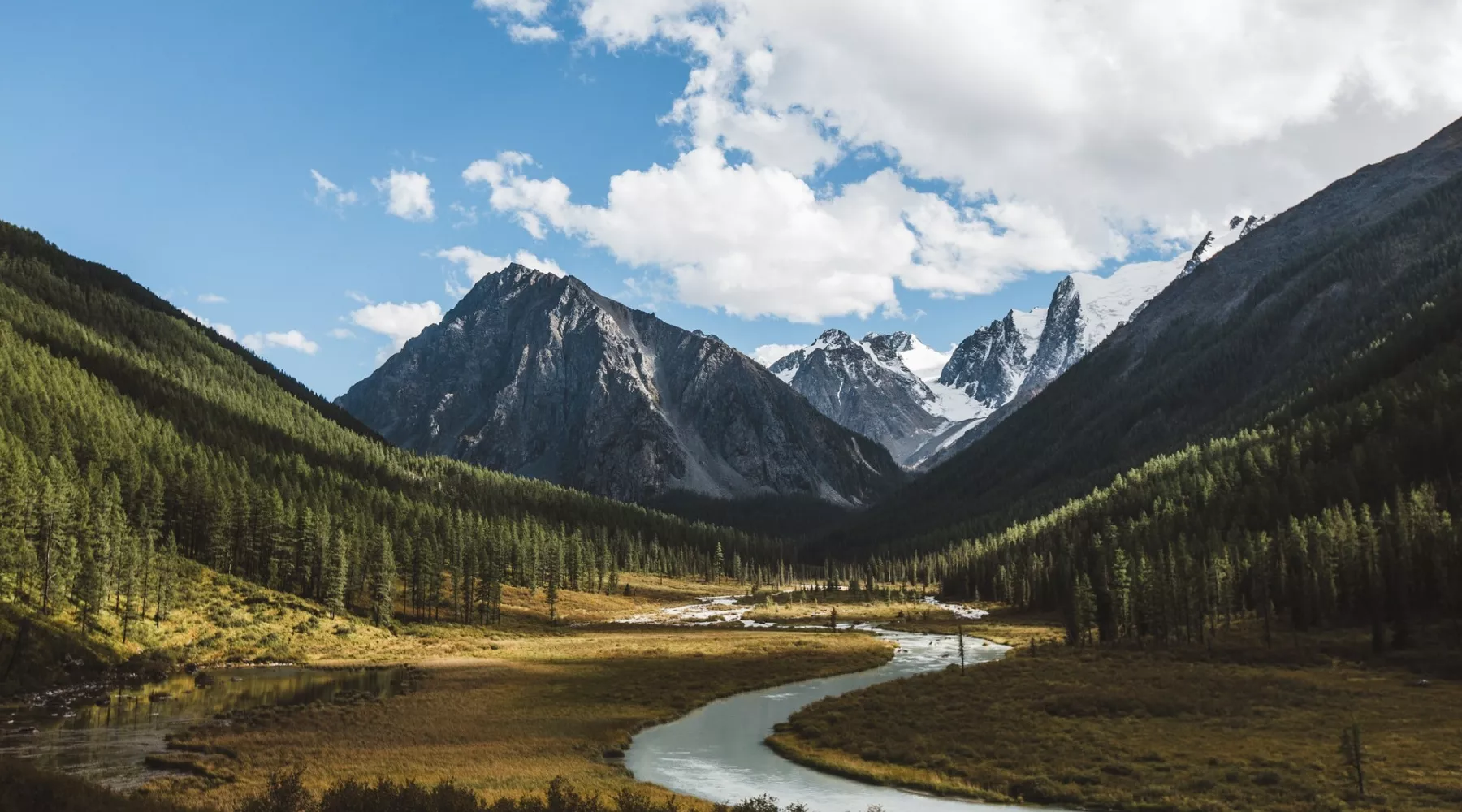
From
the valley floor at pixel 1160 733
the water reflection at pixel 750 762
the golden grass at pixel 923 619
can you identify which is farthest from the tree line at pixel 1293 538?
the water reflection at pixel 750 762

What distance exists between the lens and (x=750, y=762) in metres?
47.9

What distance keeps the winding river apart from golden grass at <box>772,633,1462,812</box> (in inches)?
64.4

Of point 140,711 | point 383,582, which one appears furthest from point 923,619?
point 140,711

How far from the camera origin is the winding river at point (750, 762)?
39219 mm

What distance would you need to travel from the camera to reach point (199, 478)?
405ft

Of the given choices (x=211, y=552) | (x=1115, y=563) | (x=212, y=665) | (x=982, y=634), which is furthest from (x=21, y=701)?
(x=1115, y=563)

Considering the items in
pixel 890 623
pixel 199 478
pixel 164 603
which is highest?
pixel 199 478

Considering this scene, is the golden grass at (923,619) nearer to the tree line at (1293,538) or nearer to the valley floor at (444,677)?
the tree line at (1293,538)

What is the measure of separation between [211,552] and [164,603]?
91.1 feet

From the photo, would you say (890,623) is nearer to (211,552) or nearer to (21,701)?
(211,552)

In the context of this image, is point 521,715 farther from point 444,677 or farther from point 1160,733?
point 1160,733

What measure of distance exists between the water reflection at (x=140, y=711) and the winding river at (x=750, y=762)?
27.1 meters

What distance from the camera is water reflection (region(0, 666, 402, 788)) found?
42219 millimetres

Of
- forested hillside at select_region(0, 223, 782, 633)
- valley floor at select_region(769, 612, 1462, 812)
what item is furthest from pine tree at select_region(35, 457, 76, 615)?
valley floor at select_region(769, 612, 1462, 812)
